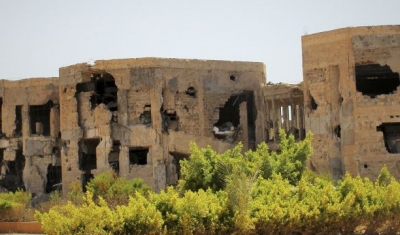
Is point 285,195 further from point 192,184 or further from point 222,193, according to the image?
point 192,184

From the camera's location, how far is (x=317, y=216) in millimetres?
13555

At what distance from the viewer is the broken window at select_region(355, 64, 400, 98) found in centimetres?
2333

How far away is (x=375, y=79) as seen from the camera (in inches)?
974

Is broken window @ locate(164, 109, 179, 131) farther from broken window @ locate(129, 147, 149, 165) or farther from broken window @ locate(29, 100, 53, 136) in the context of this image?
broken window @ locate(29, 100, 53, 136)

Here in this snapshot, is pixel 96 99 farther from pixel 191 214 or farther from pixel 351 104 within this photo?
pixel 191 214

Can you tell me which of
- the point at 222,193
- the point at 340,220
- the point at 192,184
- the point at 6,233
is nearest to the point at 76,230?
the point at 222,193

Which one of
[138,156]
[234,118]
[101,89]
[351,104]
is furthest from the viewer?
[234,118]

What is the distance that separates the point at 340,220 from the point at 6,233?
9.92 metres

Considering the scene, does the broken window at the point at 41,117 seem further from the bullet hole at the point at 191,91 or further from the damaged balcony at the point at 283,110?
the damaged balcony at the point at 283,110

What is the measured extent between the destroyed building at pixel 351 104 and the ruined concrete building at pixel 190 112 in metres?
0.03

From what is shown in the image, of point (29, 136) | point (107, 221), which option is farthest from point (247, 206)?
point (29, 136)

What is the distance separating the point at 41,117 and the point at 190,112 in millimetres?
7878

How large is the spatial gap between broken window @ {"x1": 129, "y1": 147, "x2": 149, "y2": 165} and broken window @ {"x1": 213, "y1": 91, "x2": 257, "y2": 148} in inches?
115

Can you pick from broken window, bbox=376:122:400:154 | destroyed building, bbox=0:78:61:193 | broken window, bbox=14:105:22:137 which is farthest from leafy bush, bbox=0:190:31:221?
broken window, bbox=376:122:400:154
